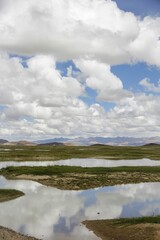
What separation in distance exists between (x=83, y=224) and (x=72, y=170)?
43.8 metres

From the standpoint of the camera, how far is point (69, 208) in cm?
4703

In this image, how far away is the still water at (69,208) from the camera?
3747 centimetres

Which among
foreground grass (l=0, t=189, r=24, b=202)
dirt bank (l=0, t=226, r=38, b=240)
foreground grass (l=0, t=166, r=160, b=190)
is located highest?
foreground grass (l=0, t=166, r=160, b=190)

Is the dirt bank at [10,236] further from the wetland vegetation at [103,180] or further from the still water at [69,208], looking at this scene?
the wetland vegetation at [103,180]

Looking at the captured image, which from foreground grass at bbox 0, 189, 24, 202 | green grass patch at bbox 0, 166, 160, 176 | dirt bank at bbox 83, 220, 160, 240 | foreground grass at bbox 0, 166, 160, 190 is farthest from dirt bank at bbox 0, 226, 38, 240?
green grass patch at bbox 0, 166, 160, 176

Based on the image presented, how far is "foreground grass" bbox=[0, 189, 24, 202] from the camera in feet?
172

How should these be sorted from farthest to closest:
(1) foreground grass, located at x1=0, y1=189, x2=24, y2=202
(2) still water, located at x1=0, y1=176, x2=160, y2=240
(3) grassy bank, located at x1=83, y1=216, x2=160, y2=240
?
(1) foreground grass, located at x1=0, y1=189, x2=24, y2=202 < (2) still water, located at x1=0, y1=176, x2=160, y2=240 < (3) grassy bank, located at x1=83, y1=216, x2=160, y2=240

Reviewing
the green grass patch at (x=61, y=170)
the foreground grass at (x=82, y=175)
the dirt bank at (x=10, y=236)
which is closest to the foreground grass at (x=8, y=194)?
the foreground grass at (x=82, y=175)

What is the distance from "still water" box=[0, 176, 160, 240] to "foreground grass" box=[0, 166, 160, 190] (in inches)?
156

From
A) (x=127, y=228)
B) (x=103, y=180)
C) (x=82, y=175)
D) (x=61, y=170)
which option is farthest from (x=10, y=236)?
(x=61, y=170)

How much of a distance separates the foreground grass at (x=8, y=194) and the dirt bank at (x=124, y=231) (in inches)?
676

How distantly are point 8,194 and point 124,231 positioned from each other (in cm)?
2390

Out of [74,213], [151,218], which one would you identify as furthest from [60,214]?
[151,218]

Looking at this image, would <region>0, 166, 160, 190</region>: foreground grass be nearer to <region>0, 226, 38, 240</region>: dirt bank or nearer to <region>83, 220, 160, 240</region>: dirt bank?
<region>83, 220, 160, 240</region>: dirt bank
